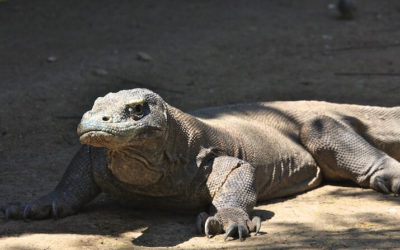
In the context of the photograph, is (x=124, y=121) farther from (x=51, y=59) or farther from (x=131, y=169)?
(x=51, y=59)

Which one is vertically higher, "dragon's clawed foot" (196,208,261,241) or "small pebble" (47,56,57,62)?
"small pebble" (47,56,57,62)

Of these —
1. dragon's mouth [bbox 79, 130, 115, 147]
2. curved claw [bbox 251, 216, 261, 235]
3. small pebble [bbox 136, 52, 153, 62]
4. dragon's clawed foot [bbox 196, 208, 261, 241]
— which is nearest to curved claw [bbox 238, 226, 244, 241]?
dragon's clawed foot [bbox 196, 208, 261, 241]

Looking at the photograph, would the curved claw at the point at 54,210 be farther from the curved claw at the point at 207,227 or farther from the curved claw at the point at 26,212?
the curved claw at the point at 207,227

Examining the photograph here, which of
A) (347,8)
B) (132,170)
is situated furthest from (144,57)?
(132,170)

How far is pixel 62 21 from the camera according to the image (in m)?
10.8

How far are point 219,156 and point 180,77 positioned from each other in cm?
417

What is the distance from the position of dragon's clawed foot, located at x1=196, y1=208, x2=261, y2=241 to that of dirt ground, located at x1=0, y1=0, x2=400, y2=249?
72 mm

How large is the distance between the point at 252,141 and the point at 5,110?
129 inches

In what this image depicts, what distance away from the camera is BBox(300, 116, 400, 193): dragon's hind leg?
536 centimetres

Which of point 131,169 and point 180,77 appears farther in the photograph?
point 180,77

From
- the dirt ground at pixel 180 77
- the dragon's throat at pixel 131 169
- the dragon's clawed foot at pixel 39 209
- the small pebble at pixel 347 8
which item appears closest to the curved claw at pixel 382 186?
the dirt ground at pixel 180 77

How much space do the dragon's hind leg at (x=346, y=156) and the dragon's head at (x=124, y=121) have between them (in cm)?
175

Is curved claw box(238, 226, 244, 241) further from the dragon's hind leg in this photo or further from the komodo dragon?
the dragon's hind leg

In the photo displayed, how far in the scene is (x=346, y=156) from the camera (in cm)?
552
